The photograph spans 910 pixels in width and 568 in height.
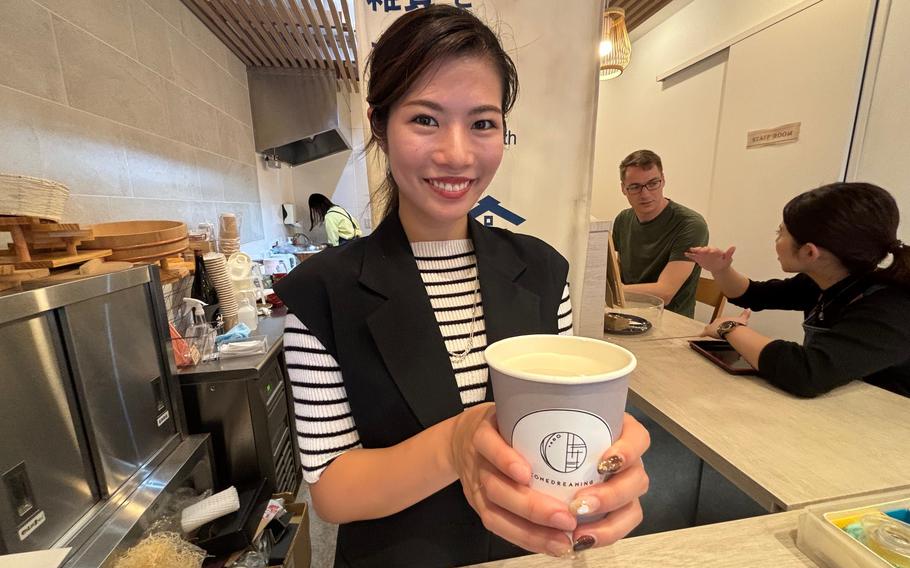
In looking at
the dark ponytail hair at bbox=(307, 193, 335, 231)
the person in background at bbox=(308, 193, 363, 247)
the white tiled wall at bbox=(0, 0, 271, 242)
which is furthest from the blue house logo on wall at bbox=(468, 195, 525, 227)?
the dark ponytail hair at bbox=(307, 193, 335, 231)

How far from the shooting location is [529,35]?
135cm

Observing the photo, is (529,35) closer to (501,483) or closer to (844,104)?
(501,483)

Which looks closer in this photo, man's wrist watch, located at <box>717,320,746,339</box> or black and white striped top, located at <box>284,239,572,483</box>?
black and white striped top, located at <box>284,239,572,483</box>

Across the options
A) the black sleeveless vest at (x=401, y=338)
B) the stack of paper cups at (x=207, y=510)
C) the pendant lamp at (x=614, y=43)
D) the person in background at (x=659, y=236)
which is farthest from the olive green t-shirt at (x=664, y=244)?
the stack of paper cups at (x=207, y=510)

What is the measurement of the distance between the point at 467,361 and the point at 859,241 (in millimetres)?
1431

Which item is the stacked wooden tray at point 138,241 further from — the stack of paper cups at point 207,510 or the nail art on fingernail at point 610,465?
the nail art on fingernail at point 610,465

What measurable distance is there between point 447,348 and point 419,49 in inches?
19.5

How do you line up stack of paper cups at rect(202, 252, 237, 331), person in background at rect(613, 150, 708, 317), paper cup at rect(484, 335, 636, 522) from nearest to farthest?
paper cup at rect(484, 335, 636, 522) → stack of paper cups at rect(202, 252, 237, 331) → person in background at rect(613, 150, 708, 317)

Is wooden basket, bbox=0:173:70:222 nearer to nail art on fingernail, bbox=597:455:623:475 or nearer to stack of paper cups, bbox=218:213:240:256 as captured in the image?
nail art on fingernail, bbox=597:455:623:475

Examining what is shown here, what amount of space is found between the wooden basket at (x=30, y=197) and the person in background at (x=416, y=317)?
0.80m

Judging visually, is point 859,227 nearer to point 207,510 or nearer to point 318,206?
point 207,510

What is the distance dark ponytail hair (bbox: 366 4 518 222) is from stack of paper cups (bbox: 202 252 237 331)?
175cm

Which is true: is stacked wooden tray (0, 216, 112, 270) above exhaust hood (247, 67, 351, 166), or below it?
below

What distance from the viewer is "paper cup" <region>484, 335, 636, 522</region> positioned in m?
0.34
